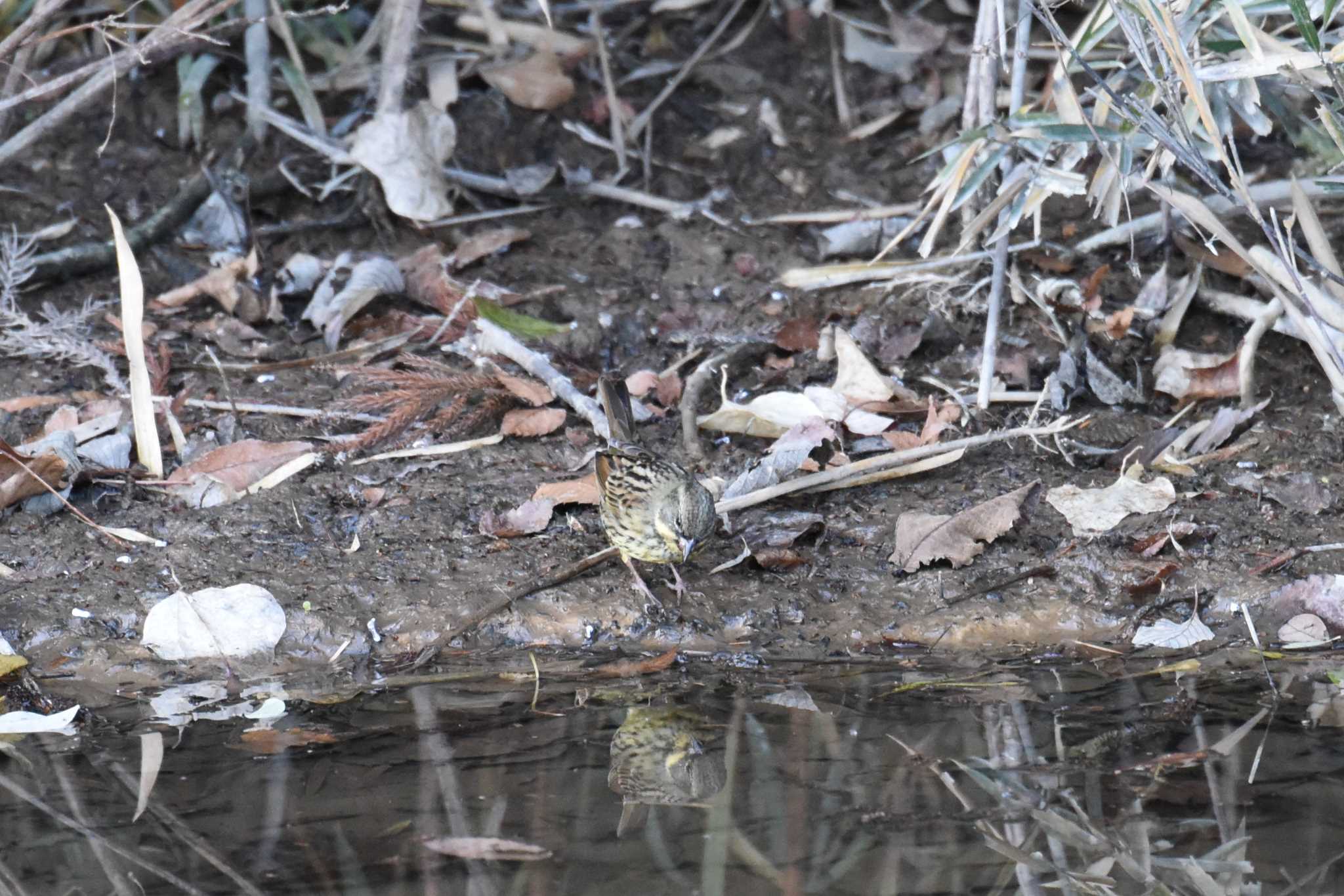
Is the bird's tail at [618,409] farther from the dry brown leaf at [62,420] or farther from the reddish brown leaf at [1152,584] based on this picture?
the dry brown leaf at [62,420]

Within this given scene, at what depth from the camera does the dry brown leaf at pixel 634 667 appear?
13.7 feet

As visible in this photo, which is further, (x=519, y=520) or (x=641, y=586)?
(x=519, y=520)

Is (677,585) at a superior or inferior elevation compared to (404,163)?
inferior

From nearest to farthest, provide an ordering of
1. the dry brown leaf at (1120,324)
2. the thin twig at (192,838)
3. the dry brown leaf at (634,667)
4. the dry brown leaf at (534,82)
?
the thin twig at (192,838)
the dry brown leaf at (634,667)
the dry brown leaf at (1120,324)
the dry brown leaf at (534,82)

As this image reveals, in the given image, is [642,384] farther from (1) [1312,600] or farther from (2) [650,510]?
(1) [1312,600]

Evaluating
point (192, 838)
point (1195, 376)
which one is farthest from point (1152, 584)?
point (192, 838)

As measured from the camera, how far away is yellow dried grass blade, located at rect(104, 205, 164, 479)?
196 inches

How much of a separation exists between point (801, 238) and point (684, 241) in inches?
22.1

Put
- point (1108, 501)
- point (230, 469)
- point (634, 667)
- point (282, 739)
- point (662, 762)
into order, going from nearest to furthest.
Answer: point (662, 762)
point (282, 739)
point (634, 667)
point (1108, 501)
point (230, 469)

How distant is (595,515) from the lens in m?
4.92

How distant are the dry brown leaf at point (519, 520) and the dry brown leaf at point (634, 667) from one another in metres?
0.69

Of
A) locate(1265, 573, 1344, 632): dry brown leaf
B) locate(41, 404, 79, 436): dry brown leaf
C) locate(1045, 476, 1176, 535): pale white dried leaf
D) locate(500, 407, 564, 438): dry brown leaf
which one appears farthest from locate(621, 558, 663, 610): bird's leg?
locate(41, 404, 79, 436): dry brown leaf

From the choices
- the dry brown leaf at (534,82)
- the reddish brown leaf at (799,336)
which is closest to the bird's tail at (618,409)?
the reddish brown leaf at (799,336)

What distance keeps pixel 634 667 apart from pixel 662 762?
0.60m
